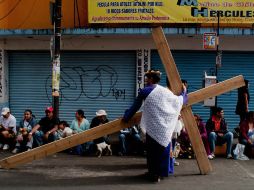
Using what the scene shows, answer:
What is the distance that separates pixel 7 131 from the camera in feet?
38.8

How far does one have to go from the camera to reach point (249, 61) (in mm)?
14844

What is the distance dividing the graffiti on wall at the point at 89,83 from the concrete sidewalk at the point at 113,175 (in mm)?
4720

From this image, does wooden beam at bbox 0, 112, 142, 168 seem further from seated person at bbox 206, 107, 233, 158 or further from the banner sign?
the banner sign

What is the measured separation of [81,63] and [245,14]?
524 centimetres

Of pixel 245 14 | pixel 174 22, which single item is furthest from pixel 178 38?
pixel 245 14

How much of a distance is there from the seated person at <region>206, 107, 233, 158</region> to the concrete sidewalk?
39 centimetres

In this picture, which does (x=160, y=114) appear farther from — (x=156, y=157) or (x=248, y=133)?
(x=248, y=133)

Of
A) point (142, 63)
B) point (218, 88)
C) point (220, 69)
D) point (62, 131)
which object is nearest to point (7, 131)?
point (62, 131)

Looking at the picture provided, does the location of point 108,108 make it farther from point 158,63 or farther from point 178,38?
point 178,38

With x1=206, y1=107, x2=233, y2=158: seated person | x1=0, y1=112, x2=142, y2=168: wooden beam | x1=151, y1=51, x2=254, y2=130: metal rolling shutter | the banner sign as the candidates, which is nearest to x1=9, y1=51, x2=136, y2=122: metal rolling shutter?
x1=151, y1=51, x2=254, y2=130: metal rolling shutter

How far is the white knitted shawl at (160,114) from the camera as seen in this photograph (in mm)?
8047

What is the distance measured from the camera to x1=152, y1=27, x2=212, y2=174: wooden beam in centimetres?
846

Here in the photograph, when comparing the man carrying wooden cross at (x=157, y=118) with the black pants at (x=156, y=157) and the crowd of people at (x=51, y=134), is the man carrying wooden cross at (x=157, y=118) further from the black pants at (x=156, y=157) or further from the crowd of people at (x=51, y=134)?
the crowd of people at (x=51, y=134)

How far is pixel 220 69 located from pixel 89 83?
4148 millimetres
